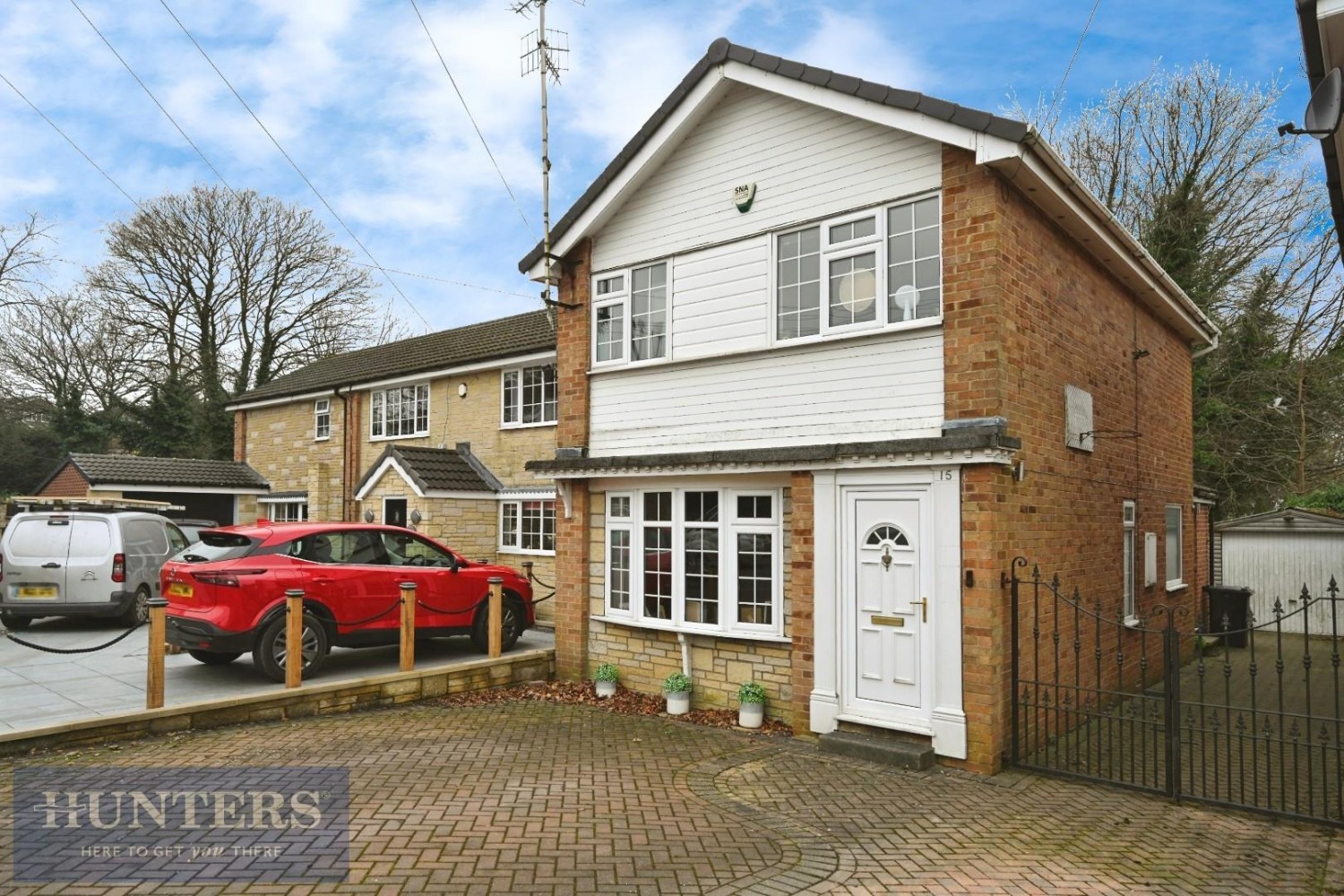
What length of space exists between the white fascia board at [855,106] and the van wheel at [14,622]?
42.2 feet

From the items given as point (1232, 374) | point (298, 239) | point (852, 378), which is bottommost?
point (852, 378)

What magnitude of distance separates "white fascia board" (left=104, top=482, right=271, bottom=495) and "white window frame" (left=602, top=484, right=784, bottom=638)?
16.6m

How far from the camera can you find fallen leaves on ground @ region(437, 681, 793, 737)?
902 centimetres

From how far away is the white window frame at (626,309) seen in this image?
993 cm

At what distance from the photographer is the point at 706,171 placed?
976 cm

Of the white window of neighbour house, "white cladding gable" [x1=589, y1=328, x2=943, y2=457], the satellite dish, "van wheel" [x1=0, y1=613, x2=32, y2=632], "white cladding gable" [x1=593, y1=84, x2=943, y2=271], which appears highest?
"white cladding gable" [x1=593, y1=84, x2=943, y2=271]

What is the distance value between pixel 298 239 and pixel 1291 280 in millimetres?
34262

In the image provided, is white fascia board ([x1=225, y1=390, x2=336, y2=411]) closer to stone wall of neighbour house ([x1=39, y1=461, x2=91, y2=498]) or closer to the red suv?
stone wall of neighbour house ([x1=39, y1=461, x2=91, y2=498])

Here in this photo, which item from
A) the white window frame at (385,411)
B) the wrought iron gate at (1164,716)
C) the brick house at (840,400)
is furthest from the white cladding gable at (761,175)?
the white window frame at (385,411)

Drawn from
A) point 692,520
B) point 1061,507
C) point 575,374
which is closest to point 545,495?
point 575,374

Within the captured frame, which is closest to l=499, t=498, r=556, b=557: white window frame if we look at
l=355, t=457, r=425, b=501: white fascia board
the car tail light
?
l=355, t=457, r=425, b=501: white fascia board

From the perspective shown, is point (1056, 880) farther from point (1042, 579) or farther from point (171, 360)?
point (171, 360)

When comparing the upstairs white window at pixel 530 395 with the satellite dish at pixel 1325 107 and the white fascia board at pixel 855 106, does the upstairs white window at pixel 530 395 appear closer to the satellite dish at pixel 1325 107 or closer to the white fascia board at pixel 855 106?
the white fascia board at pixel 855 106

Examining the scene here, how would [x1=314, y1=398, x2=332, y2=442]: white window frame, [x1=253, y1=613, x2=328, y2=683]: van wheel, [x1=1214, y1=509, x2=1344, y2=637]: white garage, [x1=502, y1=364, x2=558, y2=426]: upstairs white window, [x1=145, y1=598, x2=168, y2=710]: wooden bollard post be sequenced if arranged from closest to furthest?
[x1=145, y1=598, x2=168, y2=710]: wooden bollard post < [x1=253, y1=613, x2=328, y2=683]: van wheel < [x1=502, y1=364, x2=558, y2=426]: upstairs white window < [x1=1214, y1=509, x2=1344, y2=637]: white garage < [x1=314, y1=398, x2=332, y2=442]: white window frame
